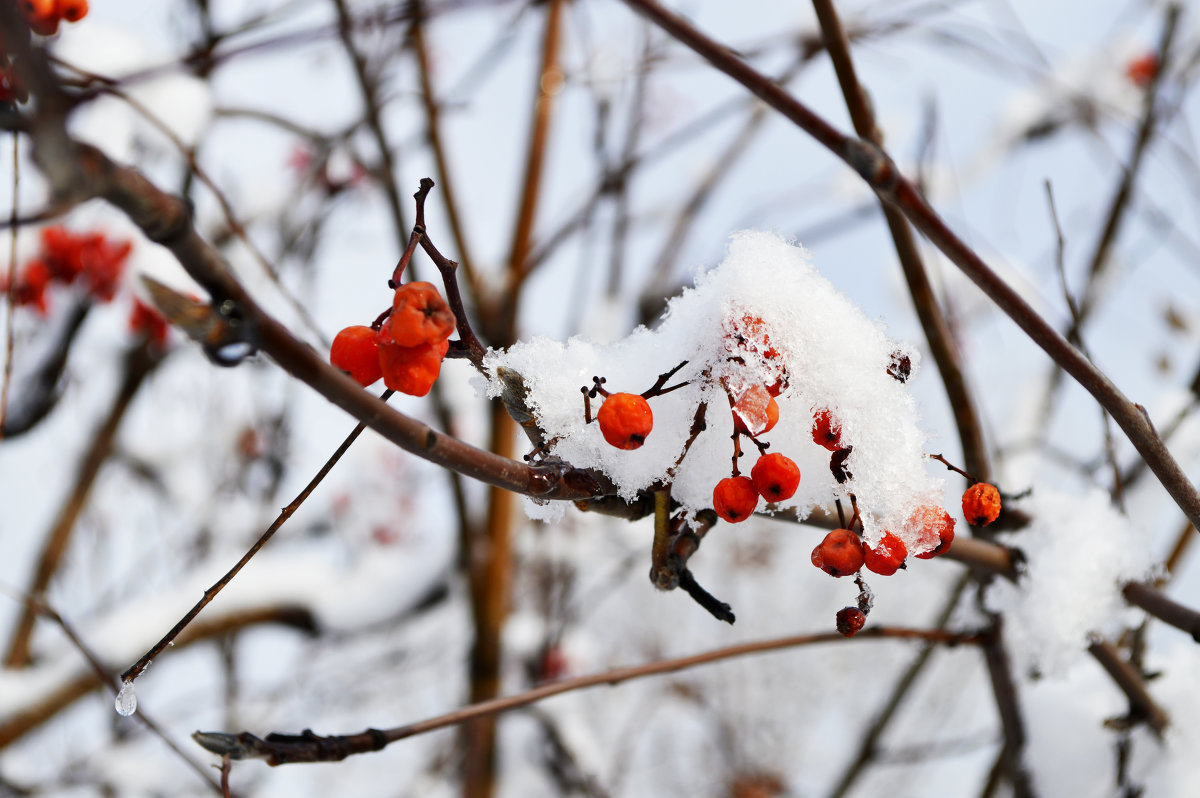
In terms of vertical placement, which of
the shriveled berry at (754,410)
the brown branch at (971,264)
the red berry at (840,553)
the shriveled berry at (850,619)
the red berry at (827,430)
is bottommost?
the shriveled berry at (850,619)

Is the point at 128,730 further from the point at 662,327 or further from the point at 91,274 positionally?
the point at 662,327

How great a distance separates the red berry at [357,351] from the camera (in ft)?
1.86

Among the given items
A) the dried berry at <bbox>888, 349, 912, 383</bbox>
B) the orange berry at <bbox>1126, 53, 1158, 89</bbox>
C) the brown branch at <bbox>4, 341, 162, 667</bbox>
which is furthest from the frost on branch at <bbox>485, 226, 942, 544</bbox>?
the orange berry at <bbox>1126, 53, 1158, 89</bbox>

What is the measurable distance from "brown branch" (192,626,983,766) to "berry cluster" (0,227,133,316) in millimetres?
2824

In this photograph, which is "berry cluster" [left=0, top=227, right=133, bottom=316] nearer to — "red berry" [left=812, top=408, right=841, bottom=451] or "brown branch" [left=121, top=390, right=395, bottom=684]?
"brown branch" [left=121, top=390, right=395, bottom=684]

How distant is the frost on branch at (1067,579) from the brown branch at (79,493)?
3071 mm

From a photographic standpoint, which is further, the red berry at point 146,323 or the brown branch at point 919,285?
the red berry at point 146,323

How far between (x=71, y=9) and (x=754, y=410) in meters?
1.09

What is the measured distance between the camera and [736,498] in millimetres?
579

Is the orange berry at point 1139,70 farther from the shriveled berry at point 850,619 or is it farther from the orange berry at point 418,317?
the orange berry at point 418,317

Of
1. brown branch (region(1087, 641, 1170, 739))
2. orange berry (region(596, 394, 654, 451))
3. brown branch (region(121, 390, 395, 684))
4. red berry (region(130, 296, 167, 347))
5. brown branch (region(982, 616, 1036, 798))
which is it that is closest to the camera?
brown branch (region(121, 390, 395, 684))

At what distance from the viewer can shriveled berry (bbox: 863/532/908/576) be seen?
0.61 m

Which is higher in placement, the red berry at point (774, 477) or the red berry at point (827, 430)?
the red berry at point (827, 430)

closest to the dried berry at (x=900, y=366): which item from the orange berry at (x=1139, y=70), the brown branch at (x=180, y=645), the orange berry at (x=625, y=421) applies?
the orange berry at (x=625, y=421)
